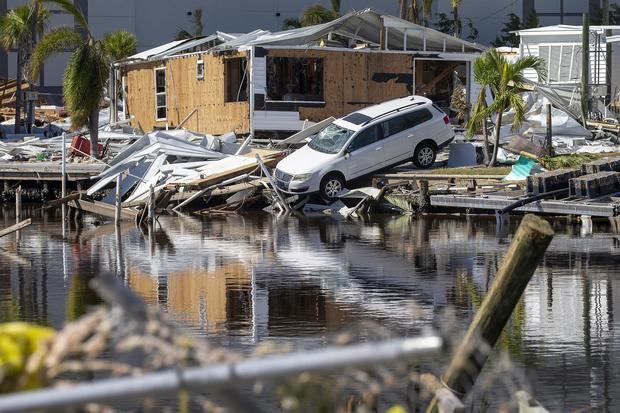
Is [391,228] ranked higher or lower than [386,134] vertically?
lower

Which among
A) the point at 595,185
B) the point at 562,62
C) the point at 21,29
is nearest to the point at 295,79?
the point at 562,62

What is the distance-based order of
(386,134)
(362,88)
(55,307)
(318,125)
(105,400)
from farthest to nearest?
(362,88)
(318,125)
(386,134)
(55,307)
(105,400)

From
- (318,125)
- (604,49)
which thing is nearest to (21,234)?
(318,125)

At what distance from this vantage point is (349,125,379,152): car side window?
101 feet

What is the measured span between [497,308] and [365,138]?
22.8 m

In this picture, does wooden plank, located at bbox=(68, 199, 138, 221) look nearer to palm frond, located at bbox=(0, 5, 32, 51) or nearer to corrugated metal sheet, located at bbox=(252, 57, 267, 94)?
Result: corrugated metal sheet, located at bbox=(252, 57, 267, 94)

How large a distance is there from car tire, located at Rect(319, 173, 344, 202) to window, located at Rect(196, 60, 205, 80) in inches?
431

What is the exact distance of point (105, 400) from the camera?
3150 millimetres

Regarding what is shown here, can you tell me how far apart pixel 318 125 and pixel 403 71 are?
192 inches

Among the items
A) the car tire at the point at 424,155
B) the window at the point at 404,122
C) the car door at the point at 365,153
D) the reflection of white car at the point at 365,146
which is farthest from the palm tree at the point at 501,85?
the car door at the point at 365,153

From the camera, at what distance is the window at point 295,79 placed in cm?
3847

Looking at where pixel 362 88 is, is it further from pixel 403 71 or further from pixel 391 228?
pixel 391 228

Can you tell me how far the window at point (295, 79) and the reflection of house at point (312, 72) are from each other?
30mm

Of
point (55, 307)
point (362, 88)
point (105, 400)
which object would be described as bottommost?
point (55, 307)
